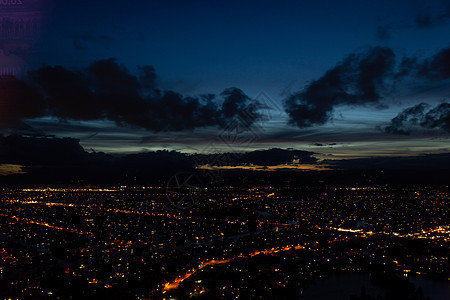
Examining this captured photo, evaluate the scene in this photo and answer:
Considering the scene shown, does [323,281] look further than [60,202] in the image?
No

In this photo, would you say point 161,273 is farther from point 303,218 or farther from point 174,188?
point 174,188

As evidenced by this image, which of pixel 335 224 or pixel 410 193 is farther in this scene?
pixel 410 193

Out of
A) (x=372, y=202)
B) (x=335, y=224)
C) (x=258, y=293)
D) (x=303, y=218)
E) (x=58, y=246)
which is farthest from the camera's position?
(x=372, y=202)

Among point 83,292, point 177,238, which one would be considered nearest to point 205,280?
point 83,292

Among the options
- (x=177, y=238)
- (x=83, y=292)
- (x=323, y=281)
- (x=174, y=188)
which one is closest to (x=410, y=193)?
(x=174, y=188)

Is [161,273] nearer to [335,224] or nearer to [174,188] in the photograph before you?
[335,224]

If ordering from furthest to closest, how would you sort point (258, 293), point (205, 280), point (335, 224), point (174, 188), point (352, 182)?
point (352, 182)
point (174, 188)
point (335, 224)
point (205, 280)
point (258, 293)

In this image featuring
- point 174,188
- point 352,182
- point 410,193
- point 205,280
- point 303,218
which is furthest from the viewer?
point 352,182

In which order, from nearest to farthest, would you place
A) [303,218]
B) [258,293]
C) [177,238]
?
[258,293], [177,238], [303,218]
